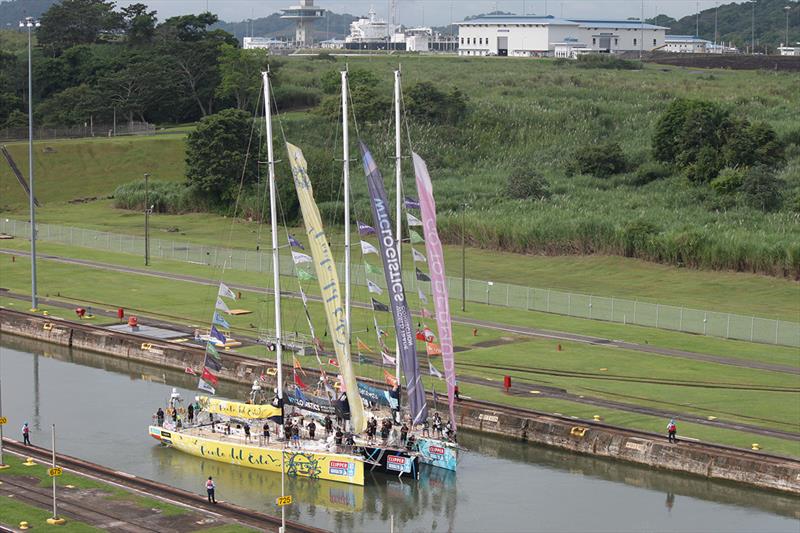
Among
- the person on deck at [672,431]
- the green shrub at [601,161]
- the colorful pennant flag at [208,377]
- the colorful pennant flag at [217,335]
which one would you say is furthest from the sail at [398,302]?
the green shrub at [601,161]

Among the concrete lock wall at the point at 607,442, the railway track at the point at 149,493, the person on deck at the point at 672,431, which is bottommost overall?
the railway track at the point at 149,493

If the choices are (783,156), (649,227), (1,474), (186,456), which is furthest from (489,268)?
(1,474)

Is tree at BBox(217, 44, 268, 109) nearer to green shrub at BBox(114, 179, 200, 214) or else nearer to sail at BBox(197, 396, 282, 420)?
green shrub at BBox(114, 179, 200, 214)

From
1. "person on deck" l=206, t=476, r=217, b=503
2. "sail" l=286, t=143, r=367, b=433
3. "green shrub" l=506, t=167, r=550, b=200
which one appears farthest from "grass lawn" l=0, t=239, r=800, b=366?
"green shrub" l=506, t=167, r=550, b=200

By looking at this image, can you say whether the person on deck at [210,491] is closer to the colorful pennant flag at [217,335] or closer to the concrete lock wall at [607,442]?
the colorful pennant flag at [217,335]

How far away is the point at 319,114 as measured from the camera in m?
182

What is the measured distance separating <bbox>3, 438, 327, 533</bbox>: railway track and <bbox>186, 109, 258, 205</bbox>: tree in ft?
284

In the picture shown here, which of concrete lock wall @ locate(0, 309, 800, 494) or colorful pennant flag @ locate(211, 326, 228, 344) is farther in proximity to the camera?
colorful pennant flag @ locate(211, 326, 228, 344)

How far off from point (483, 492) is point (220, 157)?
97.2 m

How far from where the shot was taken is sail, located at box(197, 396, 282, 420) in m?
61.7

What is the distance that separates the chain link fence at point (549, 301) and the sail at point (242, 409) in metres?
13.0

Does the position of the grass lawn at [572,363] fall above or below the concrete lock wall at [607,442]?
above

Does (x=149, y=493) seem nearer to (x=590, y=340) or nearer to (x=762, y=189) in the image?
(x=590, y=340)

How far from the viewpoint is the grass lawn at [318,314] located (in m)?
84.7
